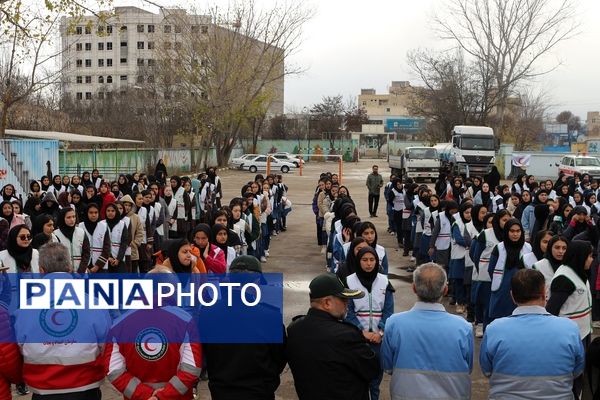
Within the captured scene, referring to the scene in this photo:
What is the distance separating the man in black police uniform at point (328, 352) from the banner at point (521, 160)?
122ft

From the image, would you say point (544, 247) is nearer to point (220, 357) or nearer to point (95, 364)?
point (220, 357)

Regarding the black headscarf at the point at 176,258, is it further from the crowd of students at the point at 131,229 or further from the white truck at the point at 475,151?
the white truck at the point at 475,151

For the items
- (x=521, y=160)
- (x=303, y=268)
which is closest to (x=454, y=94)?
(x=521, y=160)

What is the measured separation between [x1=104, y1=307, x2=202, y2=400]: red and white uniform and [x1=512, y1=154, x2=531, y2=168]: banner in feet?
123

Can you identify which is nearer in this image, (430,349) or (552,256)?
(430,349)

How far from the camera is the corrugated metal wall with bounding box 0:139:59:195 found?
1942 centimetres

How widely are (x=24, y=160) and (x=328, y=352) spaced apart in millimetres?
18872

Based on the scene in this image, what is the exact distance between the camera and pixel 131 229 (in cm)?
945

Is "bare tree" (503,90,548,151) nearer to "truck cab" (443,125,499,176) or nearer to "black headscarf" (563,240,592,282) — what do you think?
"truck cab" (443,125,499,176)

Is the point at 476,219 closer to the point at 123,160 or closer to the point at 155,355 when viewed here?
the point at 155,355

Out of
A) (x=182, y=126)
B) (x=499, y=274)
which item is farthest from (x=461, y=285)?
(x=182, y=126)

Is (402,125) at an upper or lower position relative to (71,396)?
upper

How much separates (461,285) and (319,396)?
601 centimetres

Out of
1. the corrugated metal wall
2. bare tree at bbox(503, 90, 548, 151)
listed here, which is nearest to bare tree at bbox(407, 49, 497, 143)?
bare tree at bbox(503, 90, 548, 151)
